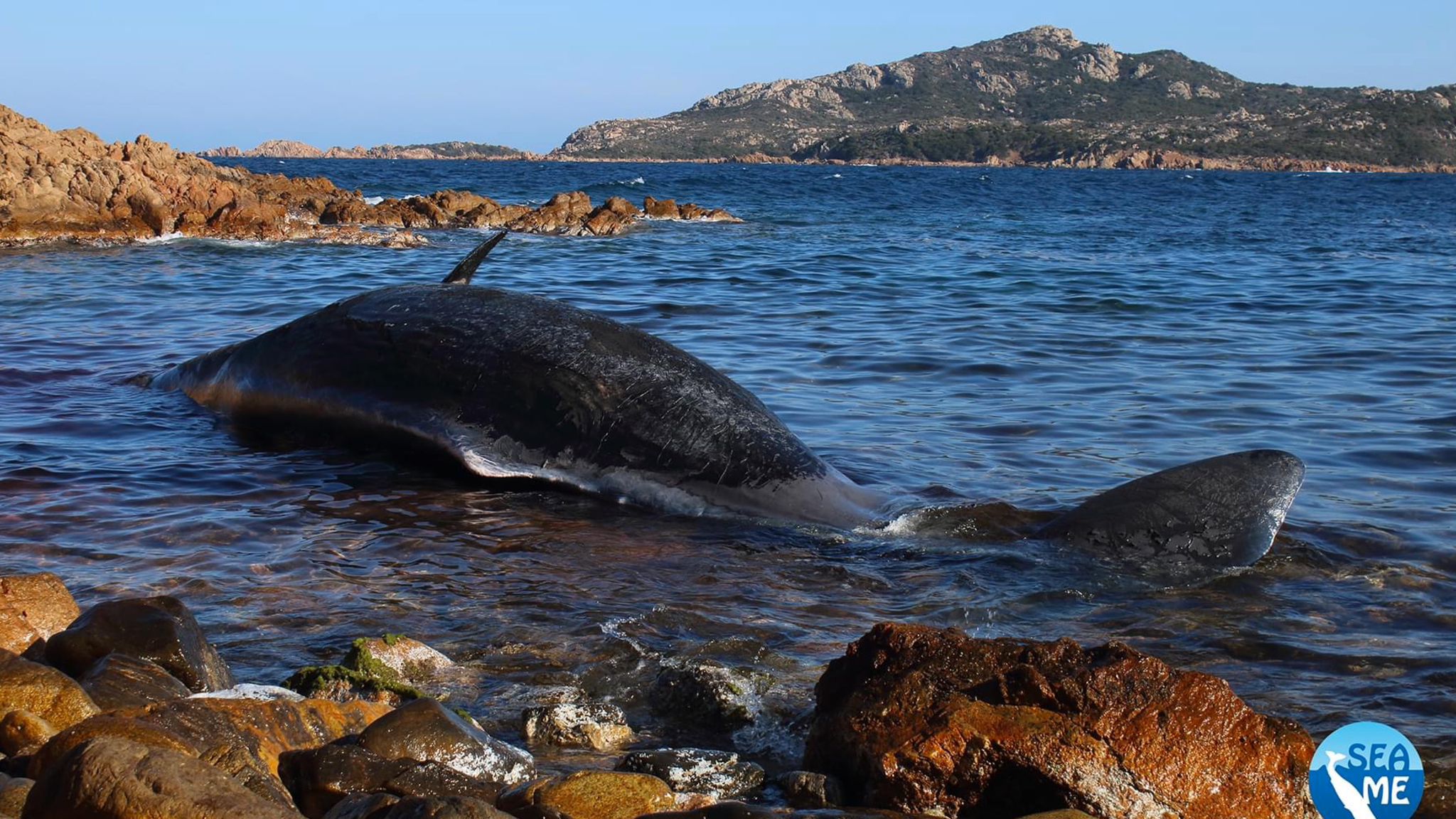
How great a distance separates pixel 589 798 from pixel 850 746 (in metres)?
0.70

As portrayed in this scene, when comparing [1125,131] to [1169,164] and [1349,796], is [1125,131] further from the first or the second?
[1349,796]

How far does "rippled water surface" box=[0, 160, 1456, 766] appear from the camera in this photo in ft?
14.8

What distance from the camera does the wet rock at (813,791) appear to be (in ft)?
10.8

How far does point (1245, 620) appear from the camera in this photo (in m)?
4.71

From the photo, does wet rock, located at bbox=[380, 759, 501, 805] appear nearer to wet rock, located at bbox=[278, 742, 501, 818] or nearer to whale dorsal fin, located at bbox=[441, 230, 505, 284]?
wet rock, located at bbox=[278, 742, 501, 818]

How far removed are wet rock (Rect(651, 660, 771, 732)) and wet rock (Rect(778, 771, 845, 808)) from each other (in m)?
0.52

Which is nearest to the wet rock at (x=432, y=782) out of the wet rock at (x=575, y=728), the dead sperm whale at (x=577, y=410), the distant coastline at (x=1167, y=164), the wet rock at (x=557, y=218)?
the wet rock at (x=575, y=728)

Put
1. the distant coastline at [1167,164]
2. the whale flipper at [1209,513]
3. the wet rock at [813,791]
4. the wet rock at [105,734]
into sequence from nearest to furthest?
1. the wet rock at [105,734]
2. the wet rock at [813,791]
3. the whale flipper at [1209,513]
4. the distant coastline at [1167,164]

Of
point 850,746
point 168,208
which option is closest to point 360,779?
point 850,746

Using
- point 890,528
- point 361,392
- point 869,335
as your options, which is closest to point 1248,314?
point 869,335

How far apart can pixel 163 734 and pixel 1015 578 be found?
3.18 m

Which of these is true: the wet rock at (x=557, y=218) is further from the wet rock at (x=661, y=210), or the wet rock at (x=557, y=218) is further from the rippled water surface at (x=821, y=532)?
the rippled water surface at (x=821, y=532)

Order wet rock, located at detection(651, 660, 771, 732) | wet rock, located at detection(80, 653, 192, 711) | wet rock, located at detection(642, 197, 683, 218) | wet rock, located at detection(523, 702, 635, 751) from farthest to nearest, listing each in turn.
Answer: wet rock, located at detection(642, 197, 683, 218)
wet rock, located at detection(651, 660, 771, 732)
wet rock, located at detection(523, 702, 635, 751)
wet rock, located at detection(80, 653, 192, 711)

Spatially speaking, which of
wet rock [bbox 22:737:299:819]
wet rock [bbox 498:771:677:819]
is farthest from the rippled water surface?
wet rock [bbox 22:737:299:819]
